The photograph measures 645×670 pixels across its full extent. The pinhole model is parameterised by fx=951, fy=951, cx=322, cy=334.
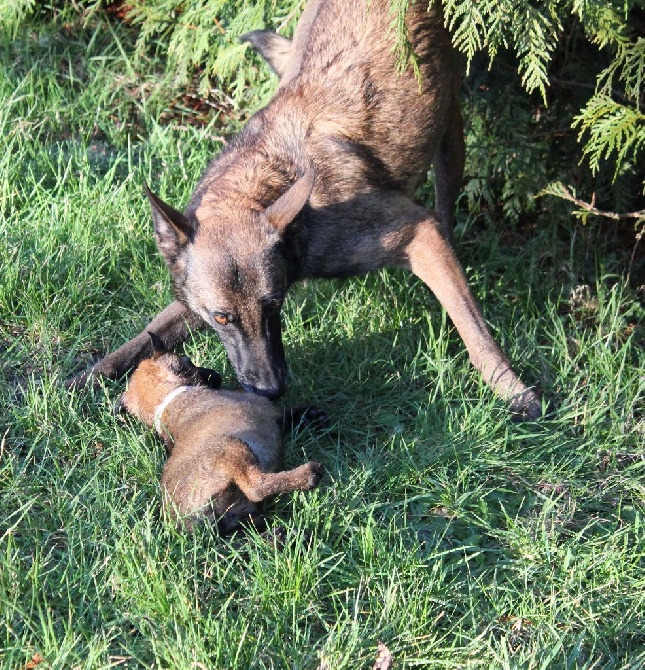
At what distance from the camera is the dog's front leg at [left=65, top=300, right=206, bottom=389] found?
462 cm

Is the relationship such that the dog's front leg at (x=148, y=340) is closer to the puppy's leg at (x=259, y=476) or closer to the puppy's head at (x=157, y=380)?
the puppy's head at (x=157, y=380)

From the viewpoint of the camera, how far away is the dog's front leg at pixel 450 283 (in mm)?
4621

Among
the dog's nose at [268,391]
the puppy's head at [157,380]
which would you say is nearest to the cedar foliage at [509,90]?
the dog's nose at [268,391]

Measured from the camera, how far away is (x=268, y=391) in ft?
13.7

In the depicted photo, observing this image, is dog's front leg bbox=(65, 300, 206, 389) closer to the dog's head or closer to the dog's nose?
the dog's head

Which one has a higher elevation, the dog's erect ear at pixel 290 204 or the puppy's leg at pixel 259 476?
the dog's erect ear at pixel 290 204

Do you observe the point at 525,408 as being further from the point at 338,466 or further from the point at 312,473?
the point at 312,473

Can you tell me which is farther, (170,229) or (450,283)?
(450,283)

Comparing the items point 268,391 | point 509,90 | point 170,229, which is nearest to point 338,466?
point 268,391

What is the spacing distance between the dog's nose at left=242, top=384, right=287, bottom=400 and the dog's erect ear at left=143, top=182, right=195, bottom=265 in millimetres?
708

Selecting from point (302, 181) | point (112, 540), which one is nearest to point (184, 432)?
point (112, 540)

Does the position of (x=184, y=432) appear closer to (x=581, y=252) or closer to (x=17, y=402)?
(x=17, y=402)

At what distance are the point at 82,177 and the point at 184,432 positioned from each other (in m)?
2.48

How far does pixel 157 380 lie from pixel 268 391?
1.59 feet
